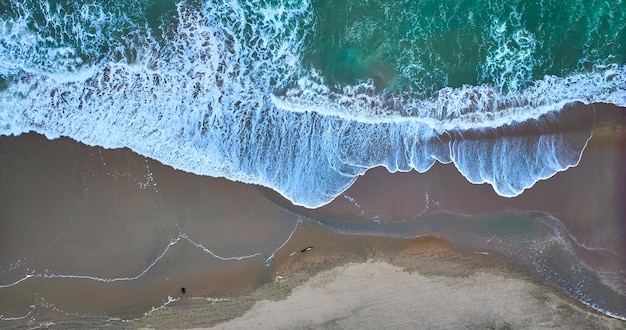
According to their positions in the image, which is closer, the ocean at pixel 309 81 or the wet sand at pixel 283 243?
the wet sand at pixel 283 243

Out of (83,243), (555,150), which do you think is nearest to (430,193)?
(555,150)

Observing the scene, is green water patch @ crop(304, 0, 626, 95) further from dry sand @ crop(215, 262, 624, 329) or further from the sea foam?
dry sand @ crop(215, 262, 624, 329)

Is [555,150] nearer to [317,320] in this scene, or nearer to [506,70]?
[506,70]

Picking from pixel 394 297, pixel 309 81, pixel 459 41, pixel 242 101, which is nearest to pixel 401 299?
pixel 394 297

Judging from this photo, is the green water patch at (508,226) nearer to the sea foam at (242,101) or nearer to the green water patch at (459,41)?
the sea foam at (242,101)

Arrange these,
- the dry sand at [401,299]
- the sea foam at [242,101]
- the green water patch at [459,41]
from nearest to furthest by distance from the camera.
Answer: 1. the dry sand at [401,299]
2. the sea foam at [242,101]
3. the green water patch at [459,41]

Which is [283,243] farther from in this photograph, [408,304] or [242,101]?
[242,101]

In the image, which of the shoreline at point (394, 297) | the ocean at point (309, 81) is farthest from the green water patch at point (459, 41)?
the shoreline at point (394, 297)
